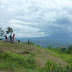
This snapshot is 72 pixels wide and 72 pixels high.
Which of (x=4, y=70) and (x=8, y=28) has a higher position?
(x=8, y=28)

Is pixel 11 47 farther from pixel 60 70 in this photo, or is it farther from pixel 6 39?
pixel 60 70

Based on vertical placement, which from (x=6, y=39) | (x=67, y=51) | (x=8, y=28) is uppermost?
(x=8, y=28)

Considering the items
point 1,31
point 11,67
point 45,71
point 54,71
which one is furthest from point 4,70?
point 1,31

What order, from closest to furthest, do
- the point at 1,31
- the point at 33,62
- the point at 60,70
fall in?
the point at 60,70, the point at 33,62, the point at 1,31

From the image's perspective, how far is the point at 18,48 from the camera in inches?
607

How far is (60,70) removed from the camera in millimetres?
7406

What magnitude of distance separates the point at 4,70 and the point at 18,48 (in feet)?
26.4

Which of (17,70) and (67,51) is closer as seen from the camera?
(17,70)

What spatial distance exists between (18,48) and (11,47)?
0.78 metres

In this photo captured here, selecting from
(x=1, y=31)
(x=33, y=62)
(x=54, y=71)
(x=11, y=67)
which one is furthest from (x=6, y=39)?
(x=54, y=71)

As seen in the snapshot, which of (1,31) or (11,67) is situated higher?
(1,31)

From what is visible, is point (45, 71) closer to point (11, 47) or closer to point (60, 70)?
point (60, 70)

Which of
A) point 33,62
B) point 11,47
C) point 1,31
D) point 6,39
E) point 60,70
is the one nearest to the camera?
point 60,70

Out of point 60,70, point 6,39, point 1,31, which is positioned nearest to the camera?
point 60,70
